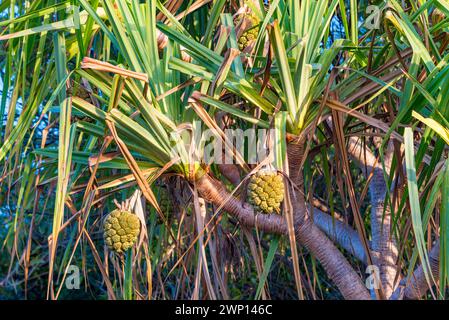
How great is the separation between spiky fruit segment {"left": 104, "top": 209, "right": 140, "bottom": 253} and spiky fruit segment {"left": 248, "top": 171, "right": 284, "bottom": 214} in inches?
9.0

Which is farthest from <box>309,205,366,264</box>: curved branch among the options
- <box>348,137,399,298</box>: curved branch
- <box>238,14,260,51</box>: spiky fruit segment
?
<box>238,14,260,51</box>: spiky fruit segment

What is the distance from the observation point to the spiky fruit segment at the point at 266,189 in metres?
1.15

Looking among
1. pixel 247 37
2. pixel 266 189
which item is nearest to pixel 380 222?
pixel 247 37

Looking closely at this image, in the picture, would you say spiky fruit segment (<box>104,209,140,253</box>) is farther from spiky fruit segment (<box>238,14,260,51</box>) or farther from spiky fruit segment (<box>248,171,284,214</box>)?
spiky fruit segment (<box>238,14,260,51</box>)

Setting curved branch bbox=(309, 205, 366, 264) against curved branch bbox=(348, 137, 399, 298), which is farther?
curved branch bbox=(309, 205, 366, 264)

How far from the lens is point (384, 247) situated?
5.90 feet

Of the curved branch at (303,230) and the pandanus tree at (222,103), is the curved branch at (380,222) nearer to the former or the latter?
the curved branch at (303,230)

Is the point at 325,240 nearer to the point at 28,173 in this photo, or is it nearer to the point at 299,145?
the point at 299,145

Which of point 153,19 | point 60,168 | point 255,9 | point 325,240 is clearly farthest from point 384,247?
point 60,168

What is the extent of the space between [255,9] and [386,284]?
0.78 meters

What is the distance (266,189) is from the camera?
3.78ft

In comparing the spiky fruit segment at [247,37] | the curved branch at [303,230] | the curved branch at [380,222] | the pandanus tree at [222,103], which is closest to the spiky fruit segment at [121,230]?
the pandanus tree at [222,103]

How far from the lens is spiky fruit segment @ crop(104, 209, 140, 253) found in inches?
48.6

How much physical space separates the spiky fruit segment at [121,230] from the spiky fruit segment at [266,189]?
0.23 m
